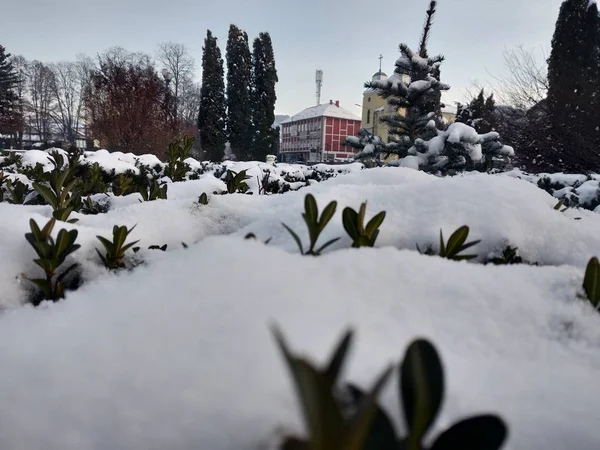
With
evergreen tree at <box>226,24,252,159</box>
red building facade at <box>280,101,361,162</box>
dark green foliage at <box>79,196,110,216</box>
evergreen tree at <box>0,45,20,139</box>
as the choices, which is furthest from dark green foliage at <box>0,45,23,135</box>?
dark green foliage at <box>79,196,110,216</box>

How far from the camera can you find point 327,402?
0.25 m

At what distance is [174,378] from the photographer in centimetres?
43

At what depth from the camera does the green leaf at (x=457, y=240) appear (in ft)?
3.07

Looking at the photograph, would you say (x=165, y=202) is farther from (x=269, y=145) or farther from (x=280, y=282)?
(x=269, y=145)

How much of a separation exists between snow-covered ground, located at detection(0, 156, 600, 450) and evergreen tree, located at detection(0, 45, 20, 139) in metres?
38.6

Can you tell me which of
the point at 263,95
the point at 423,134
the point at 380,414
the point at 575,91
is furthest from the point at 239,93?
the point at 380,414

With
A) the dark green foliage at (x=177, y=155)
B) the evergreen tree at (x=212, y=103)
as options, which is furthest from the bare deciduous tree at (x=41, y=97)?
the dark green foliage at (x=177, y=155)

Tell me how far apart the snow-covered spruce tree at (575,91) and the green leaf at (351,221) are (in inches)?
405

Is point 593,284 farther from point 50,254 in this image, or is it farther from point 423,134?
point 423,134

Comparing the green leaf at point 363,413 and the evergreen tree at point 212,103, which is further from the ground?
the evergreen tree at point 212,103

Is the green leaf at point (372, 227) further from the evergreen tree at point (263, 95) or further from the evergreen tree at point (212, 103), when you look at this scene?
the evergreen tree at point (263, 95)

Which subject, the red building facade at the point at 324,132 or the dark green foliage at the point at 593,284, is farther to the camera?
the red building facade at the point at 324,132

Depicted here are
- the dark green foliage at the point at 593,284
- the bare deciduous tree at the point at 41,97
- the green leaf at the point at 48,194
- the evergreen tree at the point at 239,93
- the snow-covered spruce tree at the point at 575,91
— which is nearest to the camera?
the dark green foliage at the point at 593,284

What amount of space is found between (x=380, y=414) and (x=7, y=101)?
4368cm
